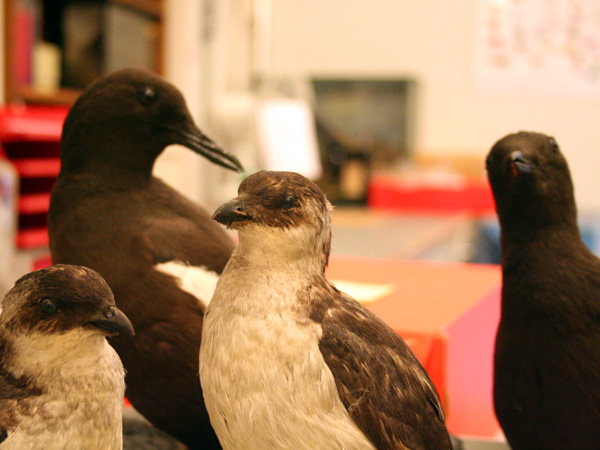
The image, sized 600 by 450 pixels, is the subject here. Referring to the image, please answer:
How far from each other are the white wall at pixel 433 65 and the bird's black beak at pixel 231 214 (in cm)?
479

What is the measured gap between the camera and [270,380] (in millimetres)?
484

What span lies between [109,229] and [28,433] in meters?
0.22

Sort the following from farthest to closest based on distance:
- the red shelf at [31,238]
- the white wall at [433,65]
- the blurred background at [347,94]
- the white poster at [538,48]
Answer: the white wall at [433,65]
the white poster at [538,48]
the blurred background at [347,94]
the red shelf at [31,238]

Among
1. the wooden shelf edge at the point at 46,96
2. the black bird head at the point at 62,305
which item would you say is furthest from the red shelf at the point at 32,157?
the black bird head at the point at 62,305

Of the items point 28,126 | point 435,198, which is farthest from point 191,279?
point 435,198

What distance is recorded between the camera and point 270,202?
52cm

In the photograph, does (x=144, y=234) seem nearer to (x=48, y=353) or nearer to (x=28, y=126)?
(x=48, y=353)

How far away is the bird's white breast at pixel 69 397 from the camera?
1.53ft

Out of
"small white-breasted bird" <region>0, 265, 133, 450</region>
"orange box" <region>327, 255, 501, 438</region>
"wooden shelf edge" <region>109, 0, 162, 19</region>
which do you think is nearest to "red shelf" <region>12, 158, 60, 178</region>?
"wooden shelf edge" <region>109, 0, 162, 19</region>

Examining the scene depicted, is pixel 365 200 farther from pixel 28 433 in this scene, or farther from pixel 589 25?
pixel 28 433

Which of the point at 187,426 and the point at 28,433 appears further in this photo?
the point at 187,426

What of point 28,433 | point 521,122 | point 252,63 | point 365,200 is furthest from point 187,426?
point 521,122

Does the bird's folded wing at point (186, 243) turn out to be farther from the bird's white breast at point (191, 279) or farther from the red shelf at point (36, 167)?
the red shelf at point (36, 167)

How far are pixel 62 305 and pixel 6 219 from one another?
4.01 ft
